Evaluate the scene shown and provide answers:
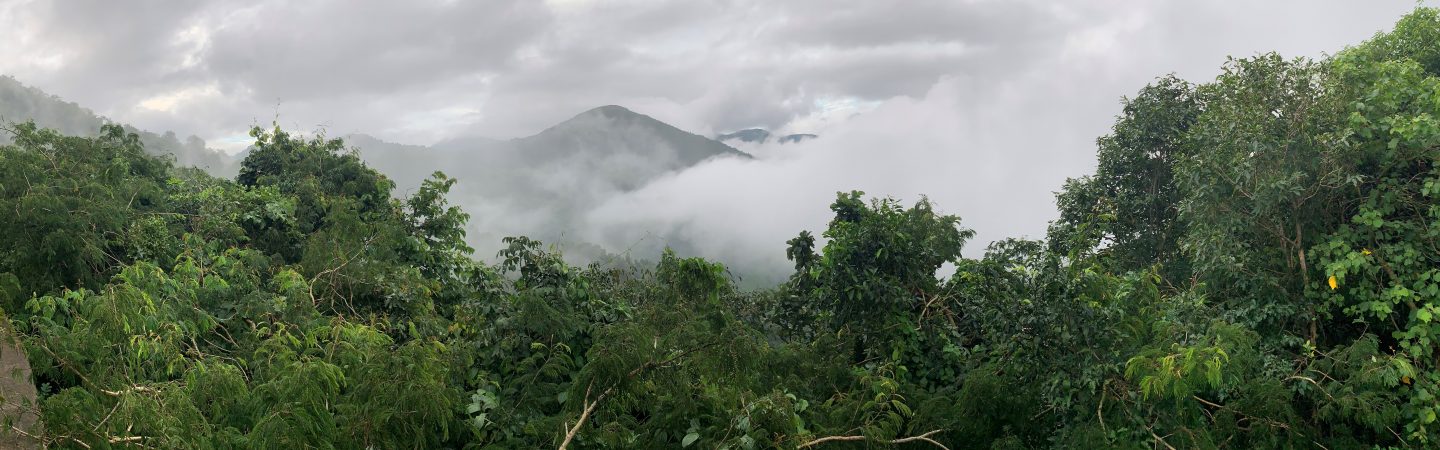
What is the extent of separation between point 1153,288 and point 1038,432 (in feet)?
6.67

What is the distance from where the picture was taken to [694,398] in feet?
17.7

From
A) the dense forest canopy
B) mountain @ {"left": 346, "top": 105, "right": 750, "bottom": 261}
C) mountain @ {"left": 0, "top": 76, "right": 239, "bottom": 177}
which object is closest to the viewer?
the dense forest canopy

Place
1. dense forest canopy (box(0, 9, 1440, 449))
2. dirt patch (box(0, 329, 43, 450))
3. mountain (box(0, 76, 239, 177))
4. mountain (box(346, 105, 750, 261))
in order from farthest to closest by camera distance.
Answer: mountain (box(346, 105, 750, 261)) → mountain (box(0, 76, 239, 177)) → dense forest canopy (box(0, 9, 1440, 449)) → dirt patch (box(0, 329, 43, 450))

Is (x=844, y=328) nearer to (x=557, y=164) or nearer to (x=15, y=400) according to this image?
(x=15, y=400)

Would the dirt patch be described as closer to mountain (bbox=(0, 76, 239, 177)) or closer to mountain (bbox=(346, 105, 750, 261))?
mountain (bbox=(0, 76, 239, 177))

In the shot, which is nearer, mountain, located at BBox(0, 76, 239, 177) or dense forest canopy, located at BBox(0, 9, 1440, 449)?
dense forest canopy, located at BBox(0, 9, 1440, 449)

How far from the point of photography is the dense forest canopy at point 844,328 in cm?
477

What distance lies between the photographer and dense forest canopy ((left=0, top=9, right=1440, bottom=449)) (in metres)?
4.77

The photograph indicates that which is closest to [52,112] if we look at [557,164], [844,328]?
[844,328]

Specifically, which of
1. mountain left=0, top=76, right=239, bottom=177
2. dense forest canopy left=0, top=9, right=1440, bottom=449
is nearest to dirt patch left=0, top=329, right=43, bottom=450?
dense forest canopy left=0, top=9, right=1440, bottom=449

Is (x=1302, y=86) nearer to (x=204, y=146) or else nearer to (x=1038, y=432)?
(x=1038, y=432)

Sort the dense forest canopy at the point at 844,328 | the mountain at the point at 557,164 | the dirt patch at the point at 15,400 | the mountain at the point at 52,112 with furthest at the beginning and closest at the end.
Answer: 1. the mountain at the point at 557,164
2. the mountain at the point at 52,112
3. the dense forest canopy at the point at 844,328
4. the dirt patch at the point at 15,400

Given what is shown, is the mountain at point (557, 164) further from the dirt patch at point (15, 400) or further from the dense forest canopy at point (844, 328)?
the dirt patch at point (15, 400)

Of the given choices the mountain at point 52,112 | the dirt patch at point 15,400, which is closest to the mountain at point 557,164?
the mountain at point 52,112
